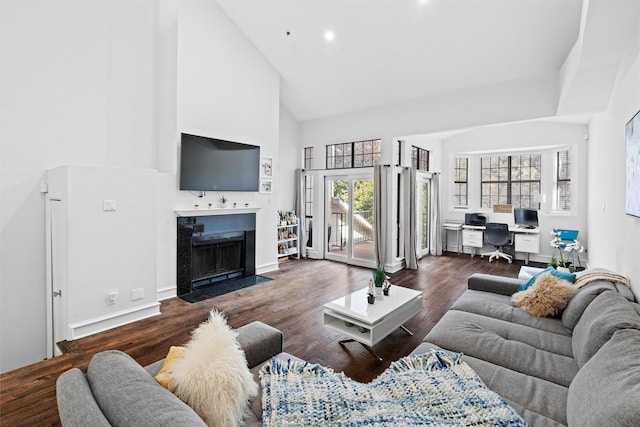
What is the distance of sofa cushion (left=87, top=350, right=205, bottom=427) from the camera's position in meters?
1.02

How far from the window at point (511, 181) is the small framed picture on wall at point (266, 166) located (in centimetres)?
526

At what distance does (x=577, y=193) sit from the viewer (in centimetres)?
621

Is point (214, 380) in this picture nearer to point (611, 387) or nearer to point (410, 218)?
point (611, 387)

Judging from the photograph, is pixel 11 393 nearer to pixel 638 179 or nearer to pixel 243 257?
pixel 243 257

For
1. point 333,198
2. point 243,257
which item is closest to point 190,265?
point 243,257

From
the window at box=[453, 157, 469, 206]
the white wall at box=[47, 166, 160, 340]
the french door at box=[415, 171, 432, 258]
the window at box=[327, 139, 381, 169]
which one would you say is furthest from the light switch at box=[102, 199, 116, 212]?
the window at box=[453, 157, 469, 206]

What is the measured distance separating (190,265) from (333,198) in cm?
332

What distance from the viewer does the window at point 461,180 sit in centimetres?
796

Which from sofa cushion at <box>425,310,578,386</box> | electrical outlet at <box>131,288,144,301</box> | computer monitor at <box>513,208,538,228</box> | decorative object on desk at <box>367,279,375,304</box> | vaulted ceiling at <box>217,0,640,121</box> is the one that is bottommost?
electrical outlet at <box>131,288,144,301</box>

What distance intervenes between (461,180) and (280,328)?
6.42 m

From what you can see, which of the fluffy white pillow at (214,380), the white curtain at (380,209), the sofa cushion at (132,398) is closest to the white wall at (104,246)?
the sofa cushion at (132,398)

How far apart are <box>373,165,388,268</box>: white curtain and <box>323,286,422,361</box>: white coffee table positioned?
2.63 m

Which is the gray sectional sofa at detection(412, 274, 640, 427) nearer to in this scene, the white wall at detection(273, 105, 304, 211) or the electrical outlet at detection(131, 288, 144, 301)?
the electrical outlet at detection(131, 288, 144, 301)

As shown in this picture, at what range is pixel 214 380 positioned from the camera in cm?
129
